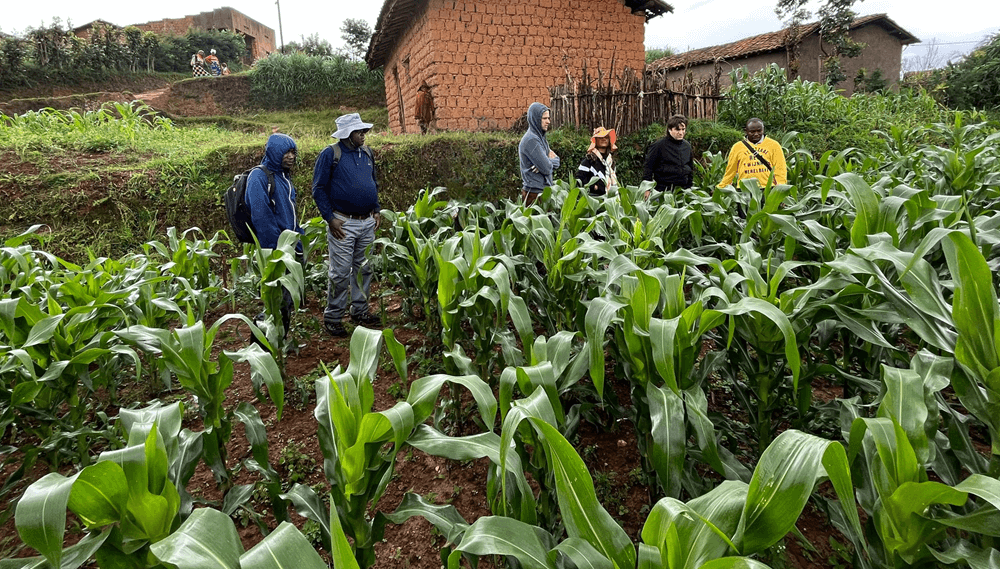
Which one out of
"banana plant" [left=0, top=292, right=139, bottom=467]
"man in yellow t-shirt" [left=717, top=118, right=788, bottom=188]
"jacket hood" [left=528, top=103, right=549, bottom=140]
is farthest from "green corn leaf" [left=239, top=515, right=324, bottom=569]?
"man in yellow t-shirt" [left=717, top=118, right=788, bottom=188]

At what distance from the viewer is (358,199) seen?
12.6 ft

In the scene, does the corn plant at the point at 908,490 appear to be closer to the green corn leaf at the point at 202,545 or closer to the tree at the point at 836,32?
the green corn leaf at the point at 202,545

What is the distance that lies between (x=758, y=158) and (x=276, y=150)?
13.4 ft

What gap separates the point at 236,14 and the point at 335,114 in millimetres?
15776

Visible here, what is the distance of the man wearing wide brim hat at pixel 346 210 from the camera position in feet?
12.3

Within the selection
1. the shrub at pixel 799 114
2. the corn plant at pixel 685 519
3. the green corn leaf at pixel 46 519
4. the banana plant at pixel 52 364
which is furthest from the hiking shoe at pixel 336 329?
the shrub at pixel 799 114

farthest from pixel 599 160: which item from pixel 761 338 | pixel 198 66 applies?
pixel 198 66

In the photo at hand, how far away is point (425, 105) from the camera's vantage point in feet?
30.6

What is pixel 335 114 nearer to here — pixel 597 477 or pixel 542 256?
pixel 542 256

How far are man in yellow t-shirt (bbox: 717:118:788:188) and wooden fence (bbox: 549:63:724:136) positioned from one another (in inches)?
129

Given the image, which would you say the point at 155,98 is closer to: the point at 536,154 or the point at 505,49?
the point at 505,49

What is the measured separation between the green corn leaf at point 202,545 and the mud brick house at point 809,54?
18319mm

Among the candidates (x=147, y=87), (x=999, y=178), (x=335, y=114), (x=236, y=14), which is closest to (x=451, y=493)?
(x=999, y=178)

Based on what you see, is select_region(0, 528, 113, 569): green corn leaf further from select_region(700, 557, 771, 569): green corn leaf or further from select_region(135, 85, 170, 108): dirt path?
select_region(135, 85, 170, 108): dirt path
